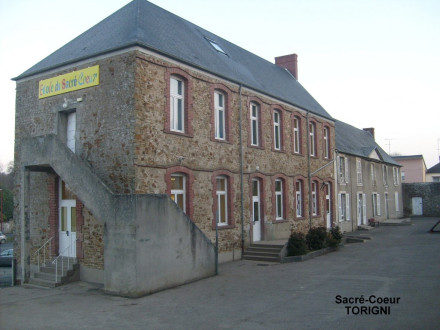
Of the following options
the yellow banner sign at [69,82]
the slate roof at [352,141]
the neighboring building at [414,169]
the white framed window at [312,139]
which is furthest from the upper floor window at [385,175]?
the yellow banner sign at [69,82]

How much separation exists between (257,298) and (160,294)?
259cm

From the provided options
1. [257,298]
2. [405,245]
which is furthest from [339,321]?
[405,245]

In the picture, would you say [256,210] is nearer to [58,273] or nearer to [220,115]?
[220,115]

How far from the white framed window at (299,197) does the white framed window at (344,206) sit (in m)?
7.24

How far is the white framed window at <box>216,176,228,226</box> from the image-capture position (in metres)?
16.5

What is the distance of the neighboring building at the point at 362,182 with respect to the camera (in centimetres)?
2967

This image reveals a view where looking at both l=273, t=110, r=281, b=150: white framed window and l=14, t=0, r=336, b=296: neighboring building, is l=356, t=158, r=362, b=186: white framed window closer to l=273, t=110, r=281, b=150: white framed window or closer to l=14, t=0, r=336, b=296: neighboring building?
l=273, t=110, r=281, b=150: white framed window

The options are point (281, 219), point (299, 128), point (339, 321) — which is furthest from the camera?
point (299, 128)

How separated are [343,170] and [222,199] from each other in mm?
15682

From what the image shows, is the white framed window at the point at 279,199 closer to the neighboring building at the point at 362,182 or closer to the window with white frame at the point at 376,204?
the neighboring building at the point at 362,182

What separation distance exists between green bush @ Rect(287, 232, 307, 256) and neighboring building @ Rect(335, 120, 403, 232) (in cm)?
1189

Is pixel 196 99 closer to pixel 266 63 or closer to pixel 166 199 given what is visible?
pixel 166 199

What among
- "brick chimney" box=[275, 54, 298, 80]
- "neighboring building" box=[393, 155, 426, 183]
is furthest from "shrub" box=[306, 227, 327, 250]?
"neighboring building" box=[393, 155, 426, 183]

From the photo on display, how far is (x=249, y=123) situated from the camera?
60.6 ft
